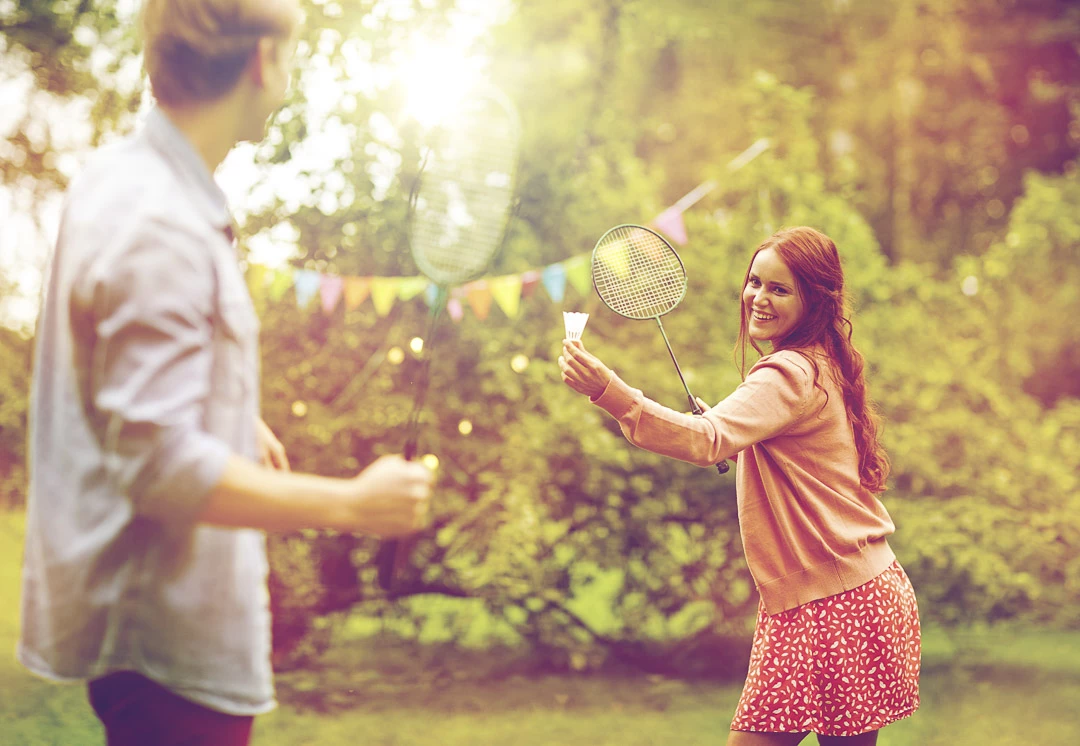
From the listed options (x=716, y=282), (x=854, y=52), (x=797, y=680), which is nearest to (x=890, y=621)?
(x=797, y=680)

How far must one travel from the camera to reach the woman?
2.29m

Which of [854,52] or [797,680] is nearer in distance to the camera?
[797,680]

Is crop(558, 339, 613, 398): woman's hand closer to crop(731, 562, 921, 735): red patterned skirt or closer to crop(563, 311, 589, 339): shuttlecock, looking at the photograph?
crop(563, 311, 589, 339): shuttlecock

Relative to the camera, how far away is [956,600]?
18.5 ft

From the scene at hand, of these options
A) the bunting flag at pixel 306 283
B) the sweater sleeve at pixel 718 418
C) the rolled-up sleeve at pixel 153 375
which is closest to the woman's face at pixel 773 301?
the sweater sleeve at pixel 718 418

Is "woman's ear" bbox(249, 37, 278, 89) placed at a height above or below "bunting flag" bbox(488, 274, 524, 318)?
above

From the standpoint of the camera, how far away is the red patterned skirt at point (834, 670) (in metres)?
2.36

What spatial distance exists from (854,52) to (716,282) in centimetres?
676

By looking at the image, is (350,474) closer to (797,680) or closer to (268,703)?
(797,680)

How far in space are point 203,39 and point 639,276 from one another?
1.83 m

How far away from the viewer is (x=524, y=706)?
5.19 m

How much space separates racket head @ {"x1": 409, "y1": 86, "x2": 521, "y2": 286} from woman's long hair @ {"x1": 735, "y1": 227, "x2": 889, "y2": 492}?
2.46ft

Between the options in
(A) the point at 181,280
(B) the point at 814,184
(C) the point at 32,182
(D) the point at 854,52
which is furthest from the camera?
(D) the point at 854,52

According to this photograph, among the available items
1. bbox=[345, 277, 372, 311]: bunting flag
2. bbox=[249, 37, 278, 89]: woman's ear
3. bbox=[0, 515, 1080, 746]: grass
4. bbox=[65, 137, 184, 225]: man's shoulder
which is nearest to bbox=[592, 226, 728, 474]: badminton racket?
bbox=[249, 37, 278, 89]: woman's ear
